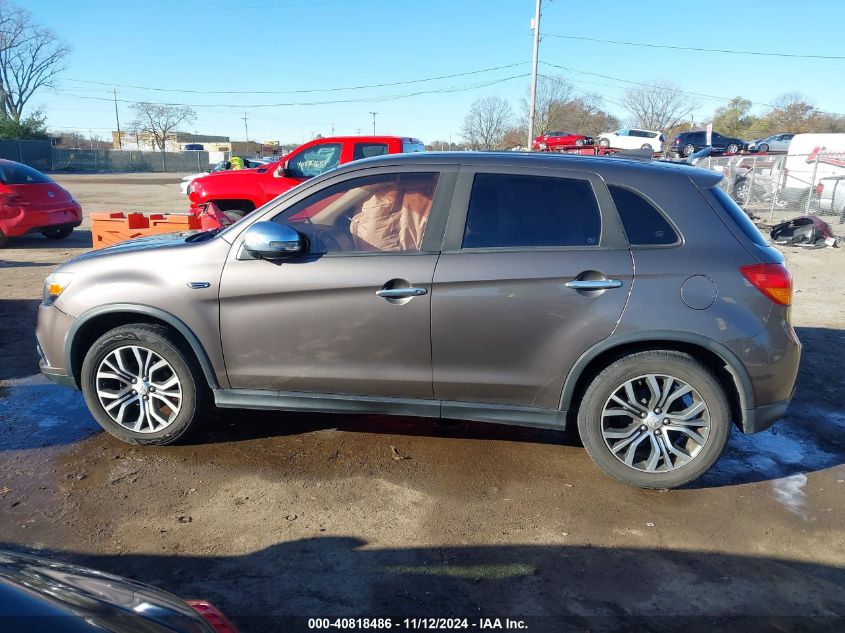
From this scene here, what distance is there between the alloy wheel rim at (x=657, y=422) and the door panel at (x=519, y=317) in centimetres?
38

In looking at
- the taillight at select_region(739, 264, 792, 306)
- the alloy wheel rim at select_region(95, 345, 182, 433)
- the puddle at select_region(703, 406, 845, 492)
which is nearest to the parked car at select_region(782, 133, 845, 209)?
the puddle at select_region(703, 406, 845, 492)

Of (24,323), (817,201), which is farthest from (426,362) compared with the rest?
Answer: (817,201)

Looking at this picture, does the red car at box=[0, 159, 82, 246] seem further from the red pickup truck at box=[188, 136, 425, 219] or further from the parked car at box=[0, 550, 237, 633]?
the parked car at box=[0, 550, 237, 633]

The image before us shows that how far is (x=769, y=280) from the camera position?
3.47m

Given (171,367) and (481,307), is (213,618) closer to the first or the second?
(481,307)

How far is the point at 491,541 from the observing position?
3.18 m

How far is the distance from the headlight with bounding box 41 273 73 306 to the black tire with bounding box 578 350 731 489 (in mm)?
3396

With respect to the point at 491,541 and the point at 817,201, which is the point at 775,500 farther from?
the point at 817,201

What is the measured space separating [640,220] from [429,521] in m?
2.08

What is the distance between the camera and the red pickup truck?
10.2 meters

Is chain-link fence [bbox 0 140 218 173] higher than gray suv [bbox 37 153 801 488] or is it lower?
higher

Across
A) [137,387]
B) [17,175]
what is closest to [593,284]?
[137,387]

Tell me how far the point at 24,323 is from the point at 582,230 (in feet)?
21.0

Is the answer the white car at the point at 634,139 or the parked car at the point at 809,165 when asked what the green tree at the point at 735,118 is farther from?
the parked car at the point at 809,165
